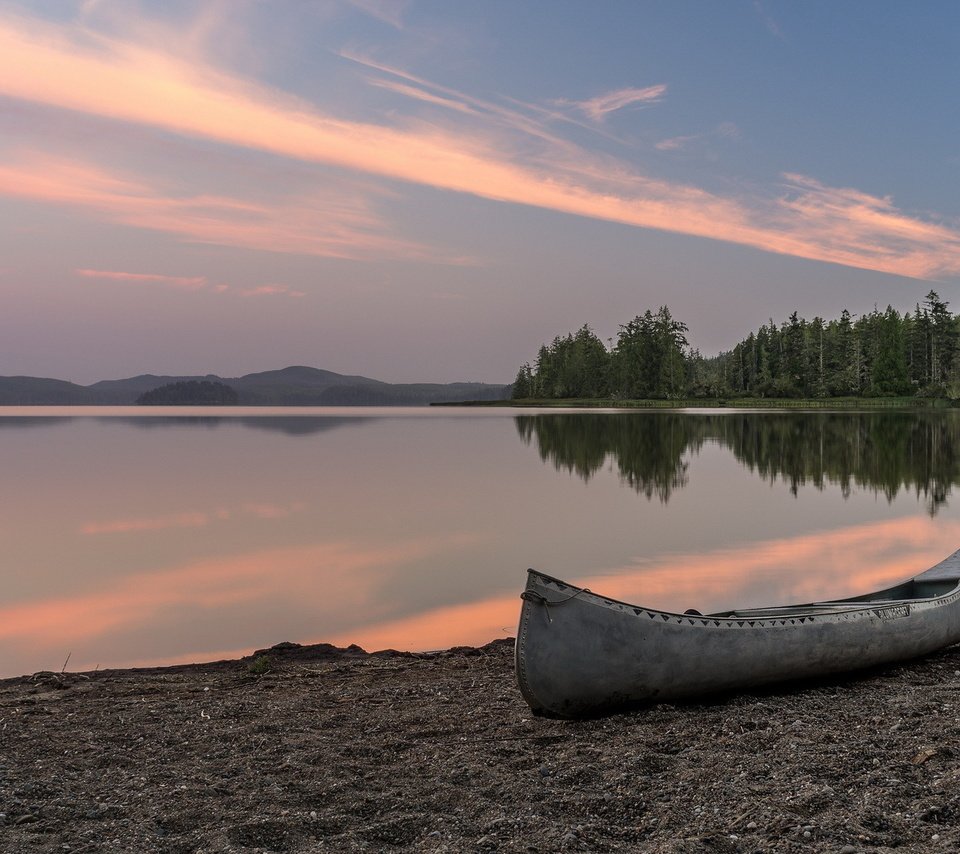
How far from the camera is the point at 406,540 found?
71.4 feet

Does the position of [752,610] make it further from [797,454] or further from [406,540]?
[797,454]

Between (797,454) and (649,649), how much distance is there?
41497 millimetres

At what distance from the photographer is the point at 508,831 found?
554cm

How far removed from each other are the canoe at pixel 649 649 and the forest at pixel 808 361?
429 ft

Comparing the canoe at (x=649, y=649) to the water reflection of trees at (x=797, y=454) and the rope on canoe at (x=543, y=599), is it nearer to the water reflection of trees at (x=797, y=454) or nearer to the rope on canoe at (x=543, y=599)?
the rope on canoe at (x=543, y=599)

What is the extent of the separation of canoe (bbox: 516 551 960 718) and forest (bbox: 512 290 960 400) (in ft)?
429

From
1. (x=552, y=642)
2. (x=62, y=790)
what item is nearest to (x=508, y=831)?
(x=552, y=642)

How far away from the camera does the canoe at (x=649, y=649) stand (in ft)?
25.4

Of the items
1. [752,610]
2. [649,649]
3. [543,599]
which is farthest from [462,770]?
[752,610]

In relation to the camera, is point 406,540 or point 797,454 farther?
point 797,454

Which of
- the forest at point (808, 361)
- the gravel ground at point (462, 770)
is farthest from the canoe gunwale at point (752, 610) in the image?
the forest at point (808, 361)

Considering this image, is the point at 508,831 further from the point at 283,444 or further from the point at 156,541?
the point at 283,444

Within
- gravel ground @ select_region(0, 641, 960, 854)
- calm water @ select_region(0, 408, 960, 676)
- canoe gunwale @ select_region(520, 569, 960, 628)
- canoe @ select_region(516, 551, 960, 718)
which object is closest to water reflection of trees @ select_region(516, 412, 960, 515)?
calm water @ select_region(0, 408, 960, 676)

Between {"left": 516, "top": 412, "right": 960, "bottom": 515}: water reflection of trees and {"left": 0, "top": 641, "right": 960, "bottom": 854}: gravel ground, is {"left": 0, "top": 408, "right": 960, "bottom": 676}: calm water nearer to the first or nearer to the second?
{"left": 516, "top": 412, "right": 960, "bottom": 515}: water reflection of trees
